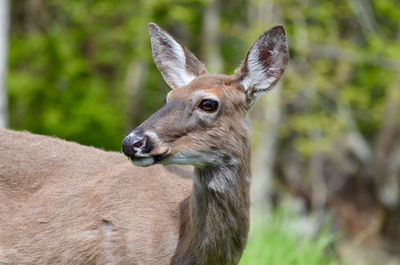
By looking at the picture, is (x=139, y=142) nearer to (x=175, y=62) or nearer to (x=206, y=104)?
(x=206, y=104)

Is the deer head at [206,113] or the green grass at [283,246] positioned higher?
the deer head at [206,113]

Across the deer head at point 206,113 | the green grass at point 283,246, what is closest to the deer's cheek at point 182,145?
the deer head at point 206,113

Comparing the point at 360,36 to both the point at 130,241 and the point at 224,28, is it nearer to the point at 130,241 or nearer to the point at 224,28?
the point at 224,28

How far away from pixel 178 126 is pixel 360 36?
15.7 metres

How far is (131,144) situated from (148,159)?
0.16 meters

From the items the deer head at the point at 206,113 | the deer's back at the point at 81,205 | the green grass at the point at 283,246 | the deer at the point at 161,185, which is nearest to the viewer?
the deer head at the point at 206,113

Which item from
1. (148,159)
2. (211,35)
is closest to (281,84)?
(211,35)

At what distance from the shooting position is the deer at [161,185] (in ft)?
13.8

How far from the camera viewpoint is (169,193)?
4.64 m

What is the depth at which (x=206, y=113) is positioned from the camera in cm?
423

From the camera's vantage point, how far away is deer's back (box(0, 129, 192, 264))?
4.33 meters

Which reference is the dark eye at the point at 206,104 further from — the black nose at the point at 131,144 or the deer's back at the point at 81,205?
the deer's back at the point at 81,205

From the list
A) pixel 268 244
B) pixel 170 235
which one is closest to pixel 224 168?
pixel 170 235

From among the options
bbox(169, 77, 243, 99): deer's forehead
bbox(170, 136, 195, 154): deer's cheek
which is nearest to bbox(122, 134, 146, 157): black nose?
bbox(170, 136, 195, 154): deer's cheek
